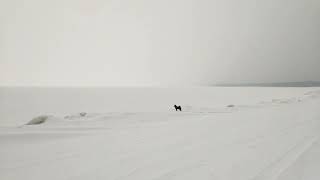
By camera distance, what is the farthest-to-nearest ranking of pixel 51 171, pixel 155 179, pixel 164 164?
pixel 164 164 → pixel 51 171 → pixel 155 179

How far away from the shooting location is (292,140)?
2.26 m

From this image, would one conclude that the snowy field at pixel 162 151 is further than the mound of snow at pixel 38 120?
No

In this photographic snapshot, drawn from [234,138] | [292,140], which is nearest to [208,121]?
[234,138]

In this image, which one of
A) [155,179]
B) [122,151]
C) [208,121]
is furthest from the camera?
[208,121]

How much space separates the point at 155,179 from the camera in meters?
1.41

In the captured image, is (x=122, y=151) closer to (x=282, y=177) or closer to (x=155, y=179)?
(x=155, y=179)

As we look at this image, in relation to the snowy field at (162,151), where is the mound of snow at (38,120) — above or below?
above

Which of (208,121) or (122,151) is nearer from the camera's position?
(122,151)

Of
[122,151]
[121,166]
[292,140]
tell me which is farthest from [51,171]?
[292,140]

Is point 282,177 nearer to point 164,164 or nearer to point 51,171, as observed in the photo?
point 164,164

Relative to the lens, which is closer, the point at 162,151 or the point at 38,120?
the point at 162,151

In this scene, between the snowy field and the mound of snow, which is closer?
the snowy field

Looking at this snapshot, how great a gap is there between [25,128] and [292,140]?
92.1 inches

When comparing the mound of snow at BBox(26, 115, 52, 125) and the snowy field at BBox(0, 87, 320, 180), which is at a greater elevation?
the mound of snow at BBox(26, 115, 52, 125)
